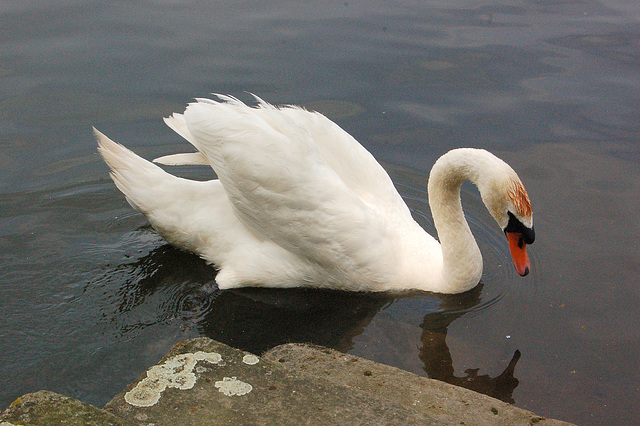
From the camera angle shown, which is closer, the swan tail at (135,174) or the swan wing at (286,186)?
the swan wing at (286,186)

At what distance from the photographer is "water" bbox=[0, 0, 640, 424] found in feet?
17.9

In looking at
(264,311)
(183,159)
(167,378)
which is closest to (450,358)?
(264,311)

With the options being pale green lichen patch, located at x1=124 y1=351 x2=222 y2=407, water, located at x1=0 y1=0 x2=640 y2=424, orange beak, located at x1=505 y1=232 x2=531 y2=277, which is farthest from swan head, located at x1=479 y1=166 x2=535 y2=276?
pale green lichen patch, located at x1=124 y1=351 x2=222 y2=407

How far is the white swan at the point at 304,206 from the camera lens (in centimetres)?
570

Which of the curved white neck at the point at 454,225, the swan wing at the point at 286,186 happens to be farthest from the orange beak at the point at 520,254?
the swan wing at the point at 286,186

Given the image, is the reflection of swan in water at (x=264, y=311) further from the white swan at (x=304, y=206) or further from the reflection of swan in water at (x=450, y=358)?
the white swan at (x=304, y=206)

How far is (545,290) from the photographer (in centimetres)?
643

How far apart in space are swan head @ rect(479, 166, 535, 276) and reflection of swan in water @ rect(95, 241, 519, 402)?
674 mm

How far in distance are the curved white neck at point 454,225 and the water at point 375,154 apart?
24cm

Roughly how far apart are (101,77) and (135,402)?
23.1 feet

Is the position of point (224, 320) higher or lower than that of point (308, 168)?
lower

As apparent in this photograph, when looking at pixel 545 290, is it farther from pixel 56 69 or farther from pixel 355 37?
pixel 56 69

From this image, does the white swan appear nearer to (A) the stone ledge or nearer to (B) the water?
(B) the water

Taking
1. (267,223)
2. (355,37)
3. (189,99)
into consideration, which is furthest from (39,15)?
(267,223)
